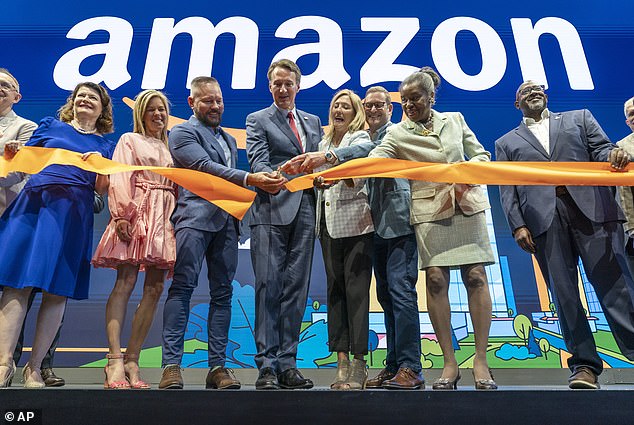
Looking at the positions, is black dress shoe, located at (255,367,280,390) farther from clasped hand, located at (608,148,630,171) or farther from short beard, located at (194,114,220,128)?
clasped hand, located at (608,148,630,171)

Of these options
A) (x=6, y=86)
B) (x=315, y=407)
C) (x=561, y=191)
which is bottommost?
(x=315, y=407)

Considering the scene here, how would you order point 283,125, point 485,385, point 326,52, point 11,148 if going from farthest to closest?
point 326,52, point 283,125, point 11,148, point 485,385

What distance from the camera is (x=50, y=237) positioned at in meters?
3.35

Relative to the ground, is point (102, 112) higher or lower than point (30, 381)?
higher

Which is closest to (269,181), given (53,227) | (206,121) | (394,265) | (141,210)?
(206,121)

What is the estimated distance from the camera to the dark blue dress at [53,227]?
3309 millimetres

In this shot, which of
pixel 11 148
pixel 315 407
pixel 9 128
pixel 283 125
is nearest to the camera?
pixel 315 407

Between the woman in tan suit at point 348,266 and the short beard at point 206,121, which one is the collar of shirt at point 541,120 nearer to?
the woman in tan suit at point 348,266

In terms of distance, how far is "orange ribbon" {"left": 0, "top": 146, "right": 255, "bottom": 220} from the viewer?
347 cm

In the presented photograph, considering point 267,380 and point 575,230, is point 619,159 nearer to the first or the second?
point 575,230

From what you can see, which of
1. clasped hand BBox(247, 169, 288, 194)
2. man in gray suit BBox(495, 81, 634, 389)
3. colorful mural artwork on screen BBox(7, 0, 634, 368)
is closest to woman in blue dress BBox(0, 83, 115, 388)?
clasped hand BBox(247, 169, 288, 194)

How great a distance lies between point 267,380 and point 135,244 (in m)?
1.04

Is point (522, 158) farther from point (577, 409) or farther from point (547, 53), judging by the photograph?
point (547, 53)

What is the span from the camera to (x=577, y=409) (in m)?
2.95
